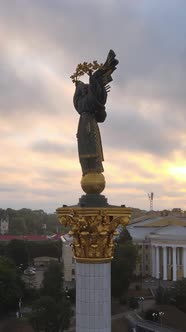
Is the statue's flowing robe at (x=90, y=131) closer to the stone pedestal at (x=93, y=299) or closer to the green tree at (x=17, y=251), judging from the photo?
the stone pedestal at (x=93, y=299)

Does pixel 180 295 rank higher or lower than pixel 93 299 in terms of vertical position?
lower

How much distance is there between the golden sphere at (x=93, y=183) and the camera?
42.6ft

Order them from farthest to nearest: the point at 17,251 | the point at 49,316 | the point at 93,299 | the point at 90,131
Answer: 1. the point at 17,251
2. the point at 49,316
3. the point at 90,131
4. the point at 93,299

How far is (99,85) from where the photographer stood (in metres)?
13.3

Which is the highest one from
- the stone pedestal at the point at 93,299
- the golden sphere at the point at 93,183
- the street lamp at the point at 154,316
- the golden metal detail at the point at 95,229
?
the golden sphere at the point at 93,183

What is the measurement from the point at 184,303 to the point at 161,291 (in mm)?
4889

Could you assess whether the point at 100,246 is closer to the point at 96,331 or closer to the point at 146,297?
the point at 96,331

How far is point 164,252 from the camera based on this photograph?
91125 mm

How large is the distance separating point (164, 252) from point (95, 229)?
3199 inches

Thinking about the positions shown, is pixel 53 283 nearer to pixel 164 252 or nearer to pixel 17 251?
pixel 17 251

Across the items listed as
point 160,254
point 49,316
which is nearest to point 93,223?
point 49,316

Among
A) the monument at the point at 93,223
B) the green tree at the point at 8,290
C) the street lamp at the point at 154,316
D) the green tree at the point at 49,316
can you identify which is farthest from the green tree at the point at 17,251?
the monument at the point at 93,223

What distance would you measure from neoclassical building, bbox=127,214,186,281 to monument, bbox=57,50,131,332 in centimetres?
7519

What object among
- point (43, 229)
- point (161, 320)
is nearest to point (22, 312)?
point (161, 320)
